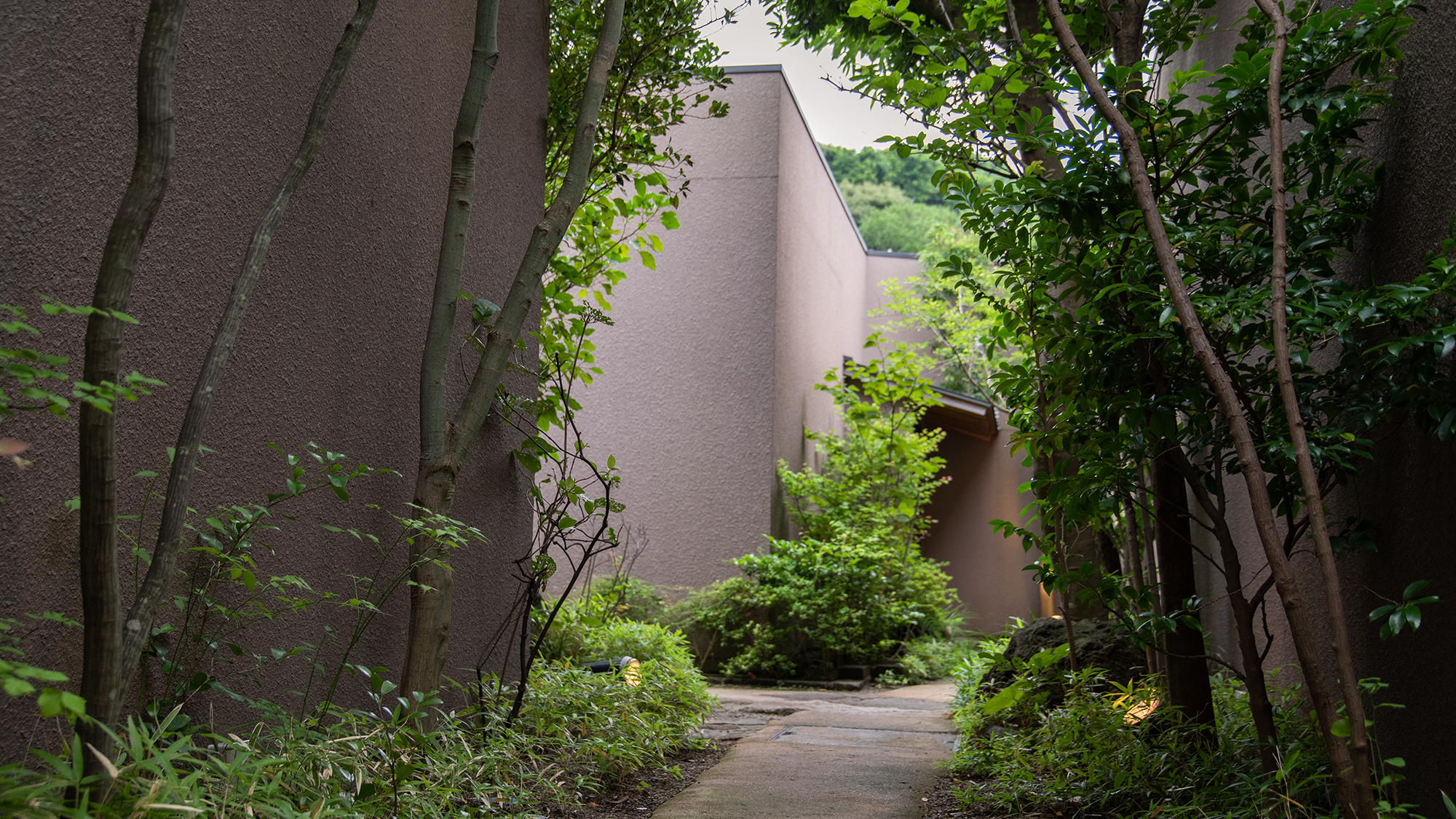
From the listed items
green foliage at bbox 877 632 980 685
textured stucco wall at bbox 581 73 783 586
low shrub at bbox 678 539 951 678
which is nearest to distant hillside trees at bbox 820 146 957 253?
textured stucco wall at bbox 581 73 783 586

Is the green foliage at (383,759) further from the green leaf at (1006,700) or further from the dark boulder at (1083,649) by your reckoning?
the dark boulder at (1083,649)

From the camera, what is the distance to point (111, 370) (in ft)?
5.11

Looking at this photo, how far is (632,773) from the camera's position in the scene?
148 inches

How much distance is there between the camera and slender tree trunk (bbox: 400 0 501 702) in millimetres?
3094

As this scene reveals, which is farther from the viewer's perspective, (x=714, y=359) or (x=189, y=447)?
(x=714, y=359)

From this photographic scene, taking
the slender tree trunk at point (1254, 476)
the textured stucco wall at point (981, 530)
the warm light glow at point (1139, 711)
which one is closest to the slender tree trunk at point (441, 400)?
the slender tree trunk at point (1254, 476)

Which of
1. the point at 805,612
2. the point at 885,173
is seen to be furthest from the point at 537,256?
the point at 885,173

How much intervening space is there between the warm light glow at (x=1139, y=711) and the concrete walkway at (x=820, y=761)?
84cm

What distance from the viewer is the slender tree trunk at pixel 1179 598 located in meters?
3.24

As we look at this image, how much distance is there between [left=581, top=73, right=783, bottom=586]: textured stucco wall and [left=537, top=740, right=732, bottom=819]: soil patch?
4680 millimetres

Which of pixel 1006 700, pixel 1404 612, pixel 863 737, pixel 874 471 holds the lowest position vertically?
pixel 863 737

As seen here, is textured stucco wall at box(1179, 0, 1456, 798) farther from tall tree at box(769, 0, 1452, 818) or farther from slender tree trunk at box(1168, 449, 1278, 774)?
slender tree trunk at box(1168, 449, 1278, 774)

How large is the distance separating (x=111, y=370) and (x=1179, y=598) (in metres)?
3.21

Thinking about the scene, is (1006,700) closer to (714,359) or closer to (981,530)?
(714,359)
